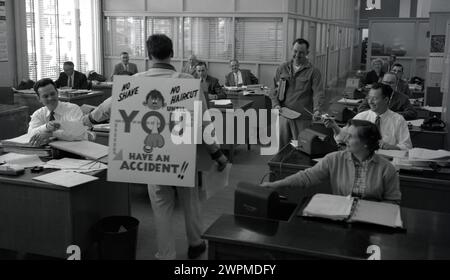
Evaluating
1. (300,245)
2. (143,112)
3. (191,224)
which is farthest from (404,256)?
(191,224)

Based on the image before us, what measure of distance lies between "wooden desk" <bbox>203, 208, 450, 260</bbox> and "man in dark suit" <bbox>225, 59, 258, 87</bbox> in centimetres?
697

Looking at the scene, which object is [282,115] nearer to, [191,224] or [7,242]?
[191,224]

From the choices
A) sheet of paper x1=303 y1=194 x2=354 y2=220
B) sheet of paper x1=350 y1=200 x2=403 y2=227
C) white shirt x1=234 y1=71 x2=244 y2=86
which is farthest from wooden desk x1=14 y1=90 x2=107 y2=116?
sheet of paper x1=350 y1=200 x2=403 y2=227

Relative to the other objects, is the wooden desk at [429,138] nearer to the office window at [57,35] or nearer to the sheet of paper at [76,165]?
the sheet of paper at [76,165]

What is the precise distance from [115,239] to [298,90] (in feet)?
9.94

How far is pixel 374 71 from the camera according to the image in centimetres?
896

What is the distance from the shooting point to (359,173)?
2.91m

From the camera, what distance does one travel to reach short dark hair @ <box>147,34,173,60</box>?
10.3 feet

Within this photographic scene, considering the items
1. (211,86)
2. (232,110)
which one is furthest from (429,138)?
(211,86)

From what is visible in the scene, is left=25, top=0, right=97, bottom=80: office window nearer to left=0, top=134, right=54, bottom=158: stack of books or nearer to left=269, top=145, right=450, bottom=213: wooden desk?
left=0, top=134, right=54, bottom=158: stack of books

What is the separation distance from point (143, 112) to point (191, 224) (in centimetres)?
117

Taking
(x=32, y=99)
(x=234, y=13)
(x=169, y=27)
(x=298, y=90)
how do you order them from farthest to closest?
(x=169, y=27) < (x=234, y=13) < (x=32, y=99) < (x=298, y=90)

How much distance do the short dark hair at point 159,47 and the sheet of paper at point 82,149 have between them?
92 centimetres

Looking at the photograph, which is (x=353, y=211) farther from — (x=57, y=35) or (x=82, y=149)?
(x=57, y=35)
